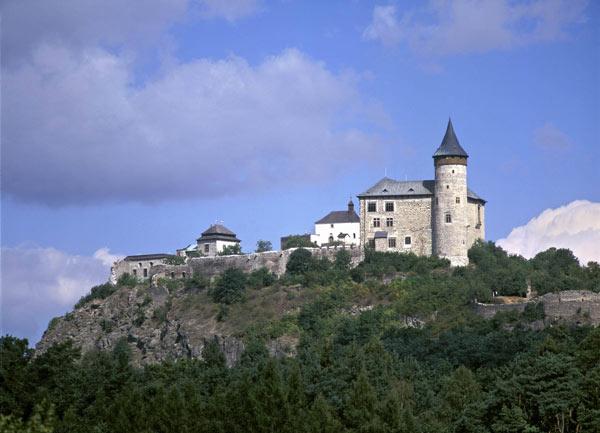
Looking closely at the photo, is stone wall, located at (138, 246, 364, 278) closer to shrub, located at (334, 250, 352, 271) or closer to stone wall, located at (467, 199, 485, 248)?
shrub, located at (334, 250, 352, 271)

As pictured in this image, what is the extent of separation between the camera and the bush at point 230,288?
91.0 metres

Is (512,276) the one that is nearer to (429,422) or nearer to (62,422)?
(429,422)

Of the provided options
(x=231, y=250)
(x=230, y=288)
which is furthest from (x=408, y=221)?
(x=231, y=250)

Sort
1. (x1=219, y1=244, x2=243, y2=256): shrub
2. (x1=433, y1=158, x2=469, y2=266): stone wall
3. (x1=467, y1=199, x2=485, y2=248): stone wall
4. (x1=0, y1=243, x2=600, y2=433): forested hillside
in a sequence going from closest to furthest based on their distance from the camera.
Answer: (x1=0, y1=243, x2=600, y2=433): forested hillside < (x1=433, y1=158, x2=469, y2=266): stone wall < (x1=467, y1=199, x2=485, y2=248): stone wall < (x1=219, y1=244, x2=243, y2=256): shrub

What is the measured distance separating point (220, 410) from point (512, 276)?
34537 mm

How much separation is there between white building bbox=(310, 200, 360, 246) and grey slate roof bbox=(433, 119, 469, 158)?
8.43 metres

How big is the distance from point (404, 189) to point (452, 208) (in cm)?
411

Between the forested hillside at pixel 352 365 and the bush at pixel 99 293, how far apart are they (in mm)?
152

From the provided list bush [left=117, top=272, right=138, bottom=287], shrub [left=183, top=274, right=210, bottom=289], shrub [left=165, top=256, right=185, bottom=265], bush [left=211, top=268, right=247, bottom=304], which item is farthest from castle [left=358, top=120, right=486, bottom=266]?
bush [left=117, top=272, right=138, bottom=287]

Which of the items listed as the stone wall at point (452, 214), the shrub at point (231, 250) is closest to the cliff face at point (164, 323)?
the shrub at point (231, 250)

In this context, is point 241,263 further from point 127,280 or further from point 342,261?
point 127,280

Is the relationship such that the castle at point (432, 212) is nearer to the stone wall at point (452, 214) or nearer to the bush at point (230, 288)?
the stone wall at point (452, 214)

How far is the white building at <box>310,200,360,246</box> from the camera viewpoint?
310ft

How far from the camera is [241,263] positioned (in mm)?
95062
